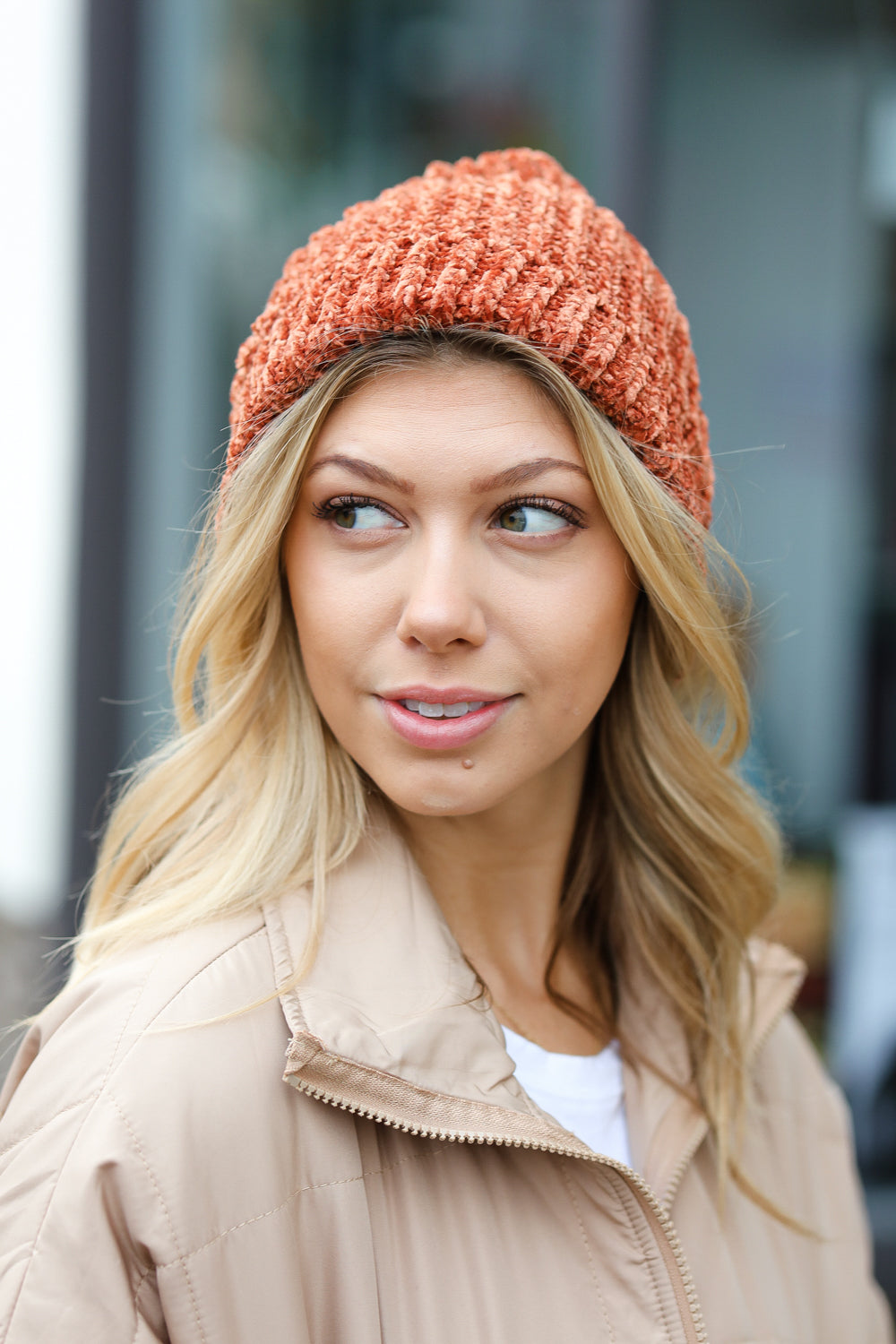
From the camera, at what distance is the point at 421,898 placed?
1445 mm

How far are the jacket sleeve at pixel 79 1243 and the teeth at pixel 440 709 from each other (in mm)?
505

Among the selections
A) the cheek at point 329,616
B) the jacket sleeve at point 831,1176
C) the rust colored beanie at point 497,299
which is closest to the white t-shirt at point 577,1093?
the jacket sleeve at point 831,1176

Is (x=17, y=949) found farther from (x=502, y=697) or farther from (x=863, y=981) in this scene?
(x=502, y=697)

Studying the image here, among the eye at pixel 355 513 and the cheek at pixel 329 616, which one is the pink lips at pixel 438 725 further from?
the eye at pixel 355 513

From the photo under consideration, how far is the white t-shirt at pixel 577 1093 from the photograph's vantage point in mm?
1504

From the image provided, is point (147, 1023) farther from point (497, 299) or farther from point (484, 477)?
point (497, 299)

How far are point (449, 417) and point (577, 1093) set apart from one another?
0.85m

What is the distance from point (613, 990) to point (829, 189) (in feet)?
9.58

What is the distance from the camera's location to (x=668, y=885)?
5.91 feet

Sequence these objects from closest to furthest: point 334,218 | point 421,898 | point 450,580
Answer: point 450,580, point 421,898, point 334,218

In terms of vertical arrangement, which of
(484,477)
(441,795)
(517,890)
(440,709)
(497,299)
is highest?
(497,299)

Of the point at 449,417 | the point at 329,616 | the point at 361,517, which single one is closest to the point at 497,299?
the point at 449,417

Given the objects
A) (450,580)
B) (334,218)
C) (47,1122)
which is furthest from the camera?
(334,218)

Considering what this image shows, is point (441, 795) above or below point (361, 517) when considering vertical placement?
below
